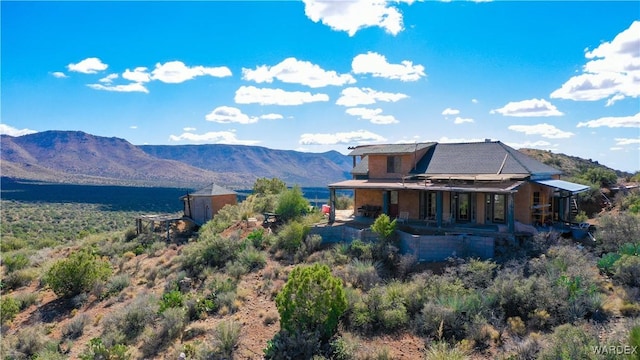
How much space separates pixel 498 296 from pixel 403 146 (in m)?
12.7

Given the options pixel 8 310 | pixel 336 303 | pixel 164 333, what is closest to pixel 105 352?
pixel 164 333

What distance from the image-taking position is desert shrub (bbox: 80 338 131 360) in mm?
13492

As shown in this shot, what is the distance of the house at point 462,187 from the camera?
1914 cm

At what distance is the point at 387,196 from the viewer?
22.0 metres

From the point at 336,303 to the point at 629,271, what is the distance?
8.73 meters

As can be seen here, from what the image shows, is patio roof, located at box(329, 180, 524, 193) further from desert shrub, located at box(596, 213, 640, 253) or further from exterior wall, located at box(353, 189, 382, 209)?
desert shrub, located at box(596, 213, 640, 253)

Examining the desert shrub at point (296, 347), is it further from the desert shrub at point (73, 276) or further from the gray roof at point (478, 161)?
the gray roof at point (478, 161)

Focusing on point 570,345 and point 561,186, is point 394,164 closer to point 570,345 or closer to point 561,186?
point 561,186

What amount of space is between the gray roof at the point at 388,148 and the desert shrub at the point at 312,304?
11.7 metres

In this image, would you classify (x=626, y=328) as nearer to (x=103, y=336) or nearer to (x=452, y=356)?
(x=452, y=356)

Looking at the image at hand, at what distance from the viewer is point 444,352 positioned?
11.2 meters

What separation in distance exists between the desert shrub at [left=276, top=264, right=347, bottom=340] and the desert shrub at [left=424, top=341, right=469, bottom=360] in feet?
9.28

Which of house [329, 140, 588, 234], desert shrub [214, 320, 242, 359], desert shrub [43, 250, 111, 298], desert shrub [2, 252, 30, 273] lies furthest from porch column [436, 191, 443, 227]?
desert shrub [2, 252, 30, 273]

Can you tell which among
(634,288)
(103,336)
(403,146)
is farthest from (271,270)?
(634,288)
